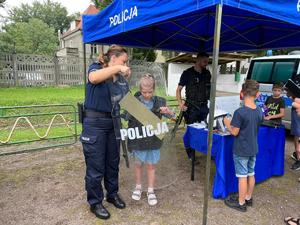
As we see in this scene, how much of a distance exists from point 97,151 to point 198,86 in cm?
221

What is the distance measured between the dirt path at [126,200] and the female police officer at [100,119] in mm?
368

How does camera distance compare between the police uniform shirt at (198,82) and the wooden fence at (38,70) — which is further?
the wooden fence at (38,70)

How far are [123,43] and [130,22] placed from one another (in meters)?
2.17

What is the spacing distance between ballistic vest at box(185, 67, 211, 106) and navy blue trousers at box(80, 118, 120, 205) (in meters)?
1.87

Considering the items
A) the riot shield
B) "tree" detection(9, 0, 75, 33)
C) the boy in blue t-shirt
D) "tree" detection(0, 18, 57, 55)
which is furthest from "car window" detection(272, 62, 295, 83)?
"tree" detection(9, 0, 75, 33)

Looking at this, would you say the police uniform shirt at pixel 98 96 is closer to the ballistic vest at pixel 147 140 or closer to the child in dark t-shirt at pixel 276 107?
the ballistic vest at pixel 147 140

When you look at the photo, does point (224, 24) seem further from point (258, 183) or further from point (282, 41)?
point (258, 183)

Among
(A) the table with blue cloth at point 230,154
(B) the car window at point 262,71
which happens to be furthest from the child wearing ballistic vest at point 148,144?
(B) the car window at point 262,71

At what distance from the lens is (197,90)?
4.33 metres

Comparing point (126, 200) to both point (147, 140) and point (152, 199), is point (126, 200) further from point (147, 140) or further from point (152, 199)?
point (147, 140)

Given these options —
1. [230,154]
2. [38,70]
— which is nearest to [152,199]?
[230,154]

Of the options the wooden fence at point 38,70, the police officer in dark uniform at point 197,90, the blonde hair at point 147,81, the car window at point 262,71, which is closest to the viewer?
the blonde hair at point 147,81

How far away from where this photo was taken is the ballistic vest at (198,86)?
14.2 feet

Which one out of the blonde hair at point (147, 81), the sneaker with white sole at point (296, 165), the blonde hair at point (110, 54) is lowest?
the sneaker with white sole at point (296, 165)
